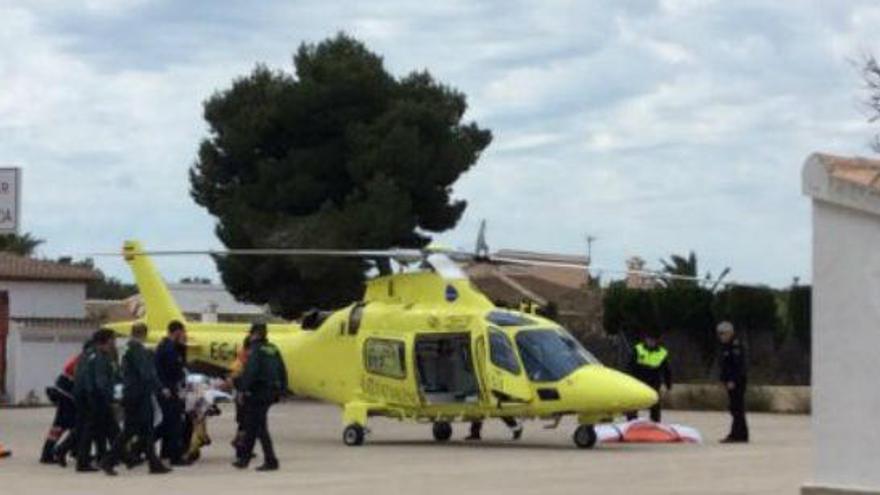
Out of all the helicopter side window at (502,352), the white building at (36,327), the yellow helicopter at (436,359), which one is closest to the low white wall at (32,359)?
the white building at (36,327)

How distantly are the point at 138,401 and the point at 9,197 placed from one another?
6753 millimetres

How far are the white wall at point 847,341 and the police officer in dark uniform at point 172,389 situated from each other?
1135 centimetres

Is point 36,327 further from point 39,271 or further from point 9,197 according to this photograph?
point 9,197

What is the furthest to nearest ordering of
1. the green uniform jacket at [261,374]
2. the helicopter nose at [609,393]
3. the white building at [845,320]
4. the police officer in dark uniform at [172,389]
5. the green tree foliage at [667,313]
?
the green tree foliage at [667,313] → the helicopter nose at [609,393] → the police officer in dark uniform at [172,389] → the green uniform jacket at [261,374] → the white building at [845,320]

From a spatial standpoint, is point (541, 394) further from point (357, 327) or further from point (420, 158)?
point (420, 158)

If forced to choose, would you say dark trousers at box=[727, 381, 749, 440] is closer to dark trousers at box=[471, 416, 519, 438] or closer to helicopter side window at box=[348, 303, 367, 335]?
dark trousers at box=[471, 416, 519, 438]

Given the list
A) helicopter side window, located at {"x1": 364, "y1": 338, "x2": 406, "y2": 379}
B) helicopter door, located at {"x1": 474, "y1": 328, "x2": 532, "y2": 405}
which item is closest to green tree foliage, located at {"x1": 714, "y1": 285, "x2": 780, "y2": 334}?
helicopter side window, located at {"x1": 364, "y1": 338, "x2": 406, "y2": 379}

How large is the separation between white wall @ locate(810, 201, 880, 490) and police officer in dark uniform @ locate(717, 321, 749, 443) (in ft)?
45.2

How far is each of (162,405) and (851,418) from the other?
38.0 ft

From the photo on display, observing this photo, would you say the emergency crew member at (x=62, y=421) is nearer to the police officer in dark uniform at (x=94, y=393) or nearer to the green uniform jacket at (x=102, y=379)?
the police officer in dark uniform at (x=94, y=393)

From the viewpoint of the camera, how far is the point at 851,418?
11375mm

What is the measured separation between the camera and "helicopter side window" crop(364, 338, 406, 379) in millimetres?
25656

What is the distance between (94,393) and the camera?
20531 mm

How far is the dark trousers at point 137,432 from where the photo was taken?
2038 cm
